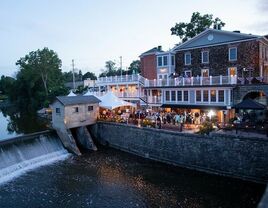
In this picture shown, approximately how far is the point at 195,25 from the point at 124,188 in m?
40.2

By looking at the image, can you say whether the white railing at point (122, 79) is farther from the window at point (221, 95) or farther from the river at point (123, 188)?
the river at point (123, 188)

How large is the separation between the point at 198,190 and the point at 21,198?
12.2 meters

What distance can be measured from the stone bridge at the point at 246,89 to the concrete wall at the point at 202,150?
8.17m

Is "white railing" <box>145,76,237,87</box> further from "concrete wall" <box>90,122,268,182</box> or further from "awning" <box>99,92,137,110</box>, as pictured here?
"concrete wall" <box>90,122,268,182</box>

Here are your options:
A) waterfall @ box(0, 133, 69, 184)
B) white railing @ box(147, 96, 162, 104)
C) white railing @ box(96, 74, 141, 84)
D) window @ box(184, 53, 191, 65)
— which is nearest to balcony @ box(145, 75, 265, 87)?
white railing @ box(147, 96, 162, 104)

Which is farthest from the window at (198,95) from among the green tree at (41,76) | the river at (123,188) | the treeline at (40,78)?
the green tree at (41,76)

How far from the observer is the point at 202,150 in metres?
24.0

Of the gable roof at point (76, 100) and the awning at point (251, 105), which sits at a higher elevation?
the gable roof at point (76, 100)

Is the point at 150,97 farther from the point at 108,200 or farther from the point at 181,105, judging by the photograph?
the point at 108,200

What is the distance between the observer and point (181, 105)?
33781 mm

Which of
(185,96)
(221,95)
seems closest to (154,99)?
(185,96)

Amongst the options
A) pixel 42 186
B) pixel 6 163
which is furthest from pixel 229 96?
pixel 6 163

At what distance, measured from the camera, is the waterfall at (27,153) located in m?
24.3

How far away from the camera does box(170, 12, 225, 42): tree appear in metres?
52.0
